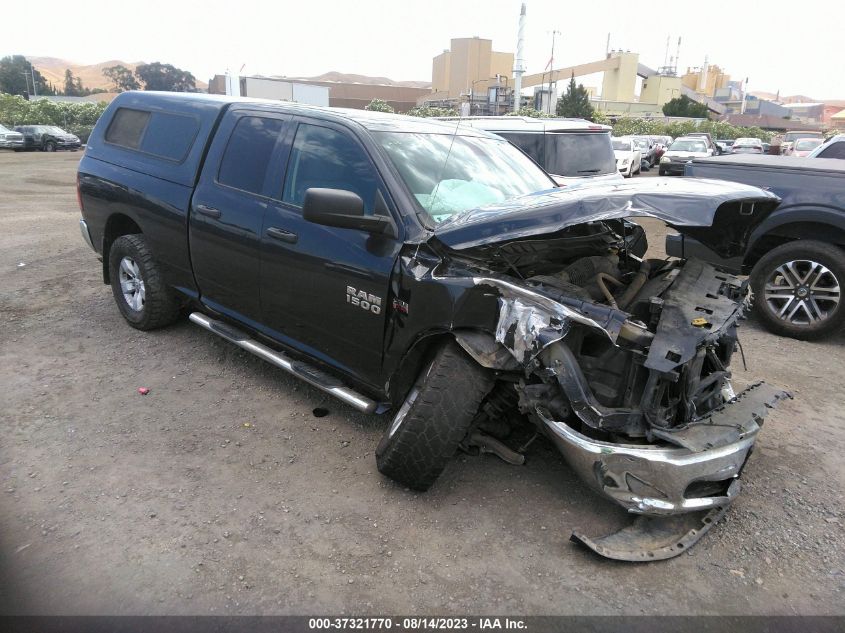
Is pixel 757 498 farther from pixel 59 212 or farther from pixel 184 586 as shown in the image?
pixel 59 212

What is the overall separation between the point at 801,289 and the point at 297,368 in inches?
187

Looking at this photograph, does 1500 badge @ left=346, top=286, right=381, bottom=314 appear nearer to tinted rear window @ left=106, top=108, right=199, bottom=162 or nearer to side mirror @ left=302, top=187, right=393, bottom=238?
side mirror @ left=302, top=187, right=393, bottom=238

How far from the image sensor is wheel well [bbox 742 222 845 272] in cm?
557

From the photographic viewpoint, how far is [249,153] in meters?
4.10

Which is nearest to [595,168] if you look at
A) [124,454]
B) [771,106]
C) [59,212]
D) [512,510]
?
[512,510]

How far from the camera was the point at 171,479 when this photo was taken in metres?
3.29

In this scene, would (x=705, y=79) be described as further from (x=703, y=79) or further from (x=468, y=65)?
(x=468, y=65)

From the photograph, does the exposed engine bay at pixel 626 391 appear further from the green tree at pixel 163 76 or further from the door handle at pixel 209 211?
the green tree at pixel 163 76

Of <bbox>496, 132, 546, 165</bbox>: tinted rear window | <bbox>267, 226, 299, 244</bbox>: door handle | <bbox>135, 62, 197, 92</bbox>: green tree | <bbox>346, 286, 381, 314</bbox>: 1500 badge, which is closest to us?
<bbox>346, 286, 381, 314</bbox>: 1500 badge

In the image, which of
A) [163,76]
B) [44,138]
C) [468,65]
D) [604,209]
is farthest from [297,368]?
[163,76]

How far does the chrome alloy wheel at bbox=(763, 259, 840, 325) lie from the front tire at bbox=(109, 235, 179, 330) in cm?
553

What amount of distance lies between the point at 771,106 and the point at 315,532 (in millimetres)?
118717

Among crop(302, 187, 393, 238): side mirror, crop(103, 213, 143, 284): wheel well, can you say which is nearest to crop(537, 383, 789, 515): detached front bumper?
crop(302, 187, 393, 238): side mirror

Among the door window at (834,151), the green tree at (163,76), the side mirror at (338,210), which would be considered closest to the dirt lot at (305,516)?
the side mirror at (338,210)
